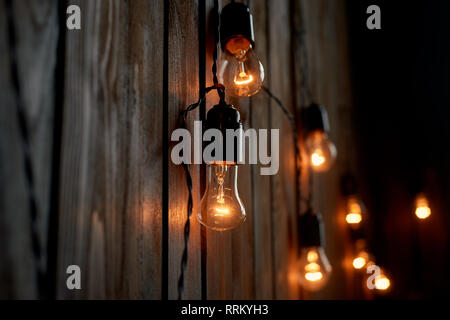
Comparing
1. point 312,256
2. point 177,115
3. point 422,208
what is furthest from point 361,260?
point 177,115

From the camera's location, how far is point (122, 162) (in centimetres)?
66

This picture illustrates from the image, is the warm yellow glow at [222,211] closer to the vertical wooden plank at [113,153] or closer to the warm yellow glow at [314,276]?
the vertical wooden plank at [113,153]

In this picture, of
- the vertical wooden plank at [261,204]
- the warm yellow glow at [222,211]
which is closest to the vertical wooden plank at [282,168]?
the vertical wooden plank at [261,204]

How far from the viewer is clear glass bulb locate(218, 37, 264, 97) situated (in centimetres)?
88

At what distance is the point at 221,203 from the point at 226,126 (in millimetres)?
173

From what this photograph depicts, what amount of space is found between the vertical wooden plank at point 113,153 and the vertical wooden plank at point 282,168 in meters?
0.61

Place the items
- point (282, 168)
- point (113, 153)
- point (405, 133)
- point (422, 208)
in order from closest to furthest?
1. point (113, 153)
2. point (282, 168)
3. point (422, 208)
4. point (405, 133)

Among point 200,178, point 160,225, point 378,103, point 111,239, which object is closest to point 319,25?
point 378,103

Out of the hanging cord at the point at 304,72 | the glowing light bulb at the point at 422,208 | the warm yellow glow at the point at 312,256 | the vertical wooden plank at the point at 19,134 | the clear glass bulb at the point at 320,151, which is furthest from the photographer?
the glowing light bulb at the point at 422,208

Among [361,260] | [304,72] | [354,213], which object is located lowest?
[361,260]

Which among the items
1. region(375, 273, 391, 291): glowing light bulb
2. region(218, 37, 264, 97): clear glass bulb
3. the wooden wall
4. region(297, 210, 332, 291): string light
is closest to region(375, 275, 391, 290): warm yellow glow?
region(375, 273, 391, 291): glowing light bulb

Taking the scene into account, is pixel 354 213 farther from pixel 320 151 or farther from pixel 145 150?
pixel 145 150

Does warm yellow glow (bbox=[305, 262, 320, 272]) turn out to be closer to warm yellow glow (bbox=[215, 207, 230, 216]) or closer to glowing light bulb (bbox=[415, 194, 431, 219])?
warm yellow glow (bbox=[215, 207, 230, 216])

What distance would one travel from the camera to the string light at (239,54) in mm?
852
